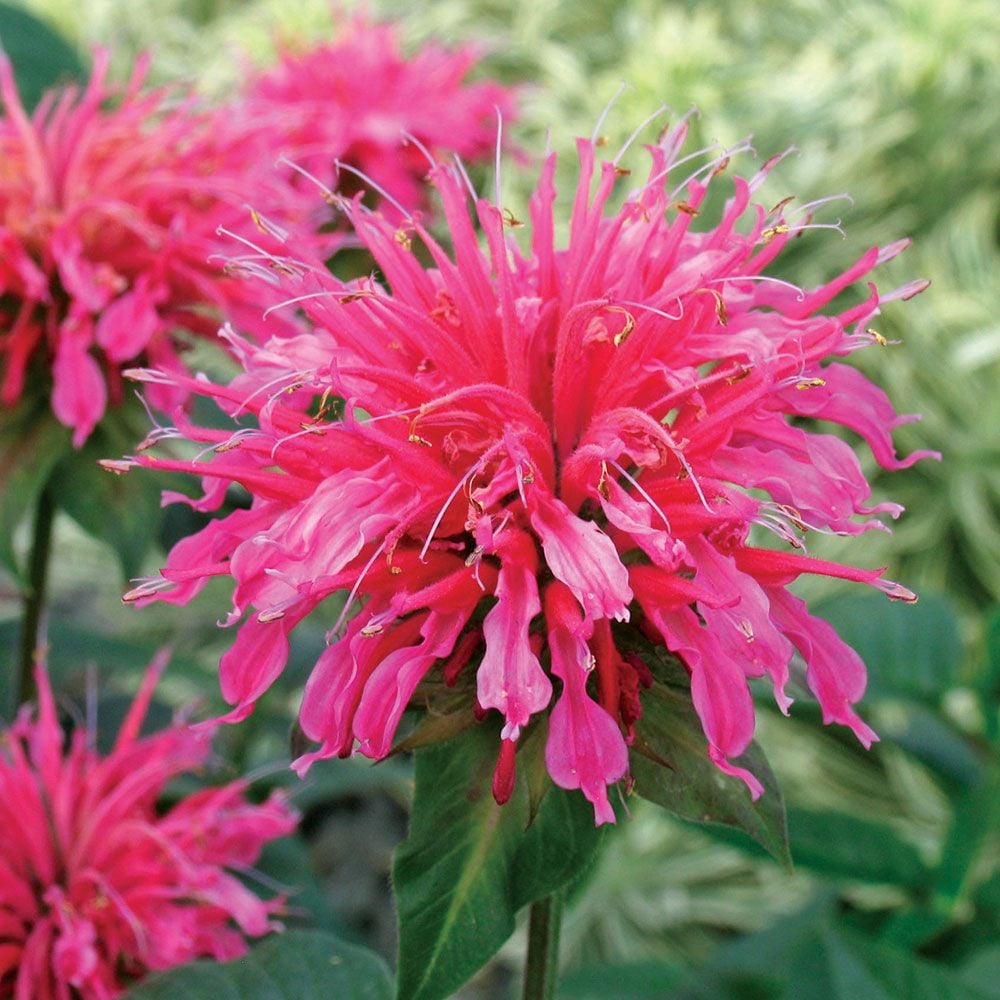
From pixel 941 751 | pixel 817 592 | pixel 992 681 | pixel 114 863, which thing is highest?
pixel 992 681

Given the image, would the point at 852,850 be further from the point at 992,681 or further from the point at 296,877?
the point at 296,877

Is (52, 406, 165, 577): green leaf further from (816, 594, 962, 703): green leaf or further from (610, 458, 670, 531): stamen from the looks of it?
(816, 594, 962, 703): green leaf

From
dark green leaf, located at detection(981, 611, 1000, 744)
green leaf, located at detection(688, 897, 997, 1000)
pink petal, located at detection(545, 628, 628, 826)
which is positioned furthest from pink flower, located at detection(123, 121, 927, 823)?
dark green leaf, located at detection(981, 611, 1000, 744)

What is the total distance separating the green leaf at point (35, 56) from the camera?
50.6 inches

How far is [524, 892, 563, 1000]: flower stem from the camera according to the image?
0.58 meters

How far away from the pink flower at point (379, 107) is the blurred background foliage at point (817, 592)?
0.10m

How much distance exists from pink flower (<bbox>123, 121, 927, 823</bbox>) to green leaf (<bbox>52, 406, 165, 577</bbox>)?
253mm

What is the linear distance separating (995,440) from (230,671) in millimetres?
2308

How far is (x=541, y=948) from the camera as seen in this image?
0.58 metres

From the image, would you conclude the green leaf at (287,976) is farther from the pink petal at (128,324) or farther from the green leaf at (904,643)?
the green leaf at (904,643)

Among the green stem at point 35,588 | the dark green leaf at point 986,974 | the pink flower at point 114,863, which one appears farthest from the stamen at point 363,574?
the dark green leaf at point 986,974

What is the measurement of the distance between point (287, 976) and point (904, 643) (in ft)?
1.99

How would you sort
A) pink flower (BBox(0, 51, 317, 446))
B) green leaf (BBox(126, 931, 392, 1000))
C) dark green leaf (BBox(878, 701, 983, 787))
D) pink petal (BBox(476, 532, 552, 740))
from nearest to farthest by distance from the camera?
pink petal (BBox(476, 532, 552, 740)), green leaf (BBox(126, 931, 392, 1000)), pink flower (BBox(0, 51, 317, 446)), dark green leaf (BBox(878, 701, 983, 787))

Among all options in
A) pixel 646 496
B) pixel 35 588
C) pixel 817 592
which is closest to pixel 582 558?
pixel 646 496
